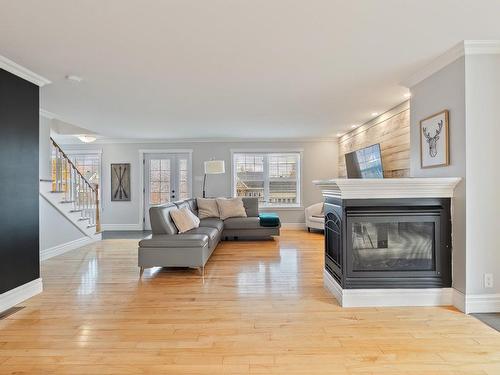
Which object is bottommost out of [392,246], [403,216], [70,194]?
[392,246]

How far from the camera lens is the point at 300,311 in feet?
9.49

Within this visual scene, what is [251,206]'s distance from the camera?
23.7 ft

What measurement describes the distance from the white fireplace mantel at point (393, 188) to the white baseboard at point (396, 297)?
0.90 metres

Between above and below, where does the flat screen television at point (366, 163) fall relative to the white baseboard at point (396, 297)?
above

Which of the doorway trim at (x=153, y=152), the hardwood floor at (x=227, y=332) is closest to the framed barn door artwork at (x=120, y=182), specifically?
the doorway trim at (x=153, y=152)

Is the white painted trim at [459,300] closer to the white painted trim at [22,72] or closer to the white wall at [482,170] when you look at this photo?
the white wall at [482,170]

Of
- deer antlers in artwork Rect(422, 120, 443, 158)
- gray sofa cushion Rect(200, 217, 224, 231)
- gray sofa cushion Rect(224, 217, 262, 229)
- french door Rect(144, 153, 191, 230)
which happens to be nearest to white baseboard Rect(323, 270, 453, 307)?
deer antlers in artwork Rect(422, 120, 443, 158)

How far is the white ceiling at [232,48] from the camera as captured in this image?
2.22m

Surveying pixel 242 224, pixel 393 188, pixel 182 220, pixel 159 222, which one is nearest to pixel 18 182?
pixel 159 222

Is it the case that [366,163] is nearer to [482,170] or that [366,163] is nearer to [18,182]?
[482,170]

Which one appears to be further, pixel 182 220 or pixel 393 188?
pixel 182 220

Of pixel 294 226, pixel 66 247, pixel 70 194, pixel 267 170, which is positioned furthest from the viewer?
pixel 267 170

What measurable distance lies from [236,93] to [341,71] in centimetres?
141

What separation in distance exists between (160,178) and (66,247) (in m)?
3.08
